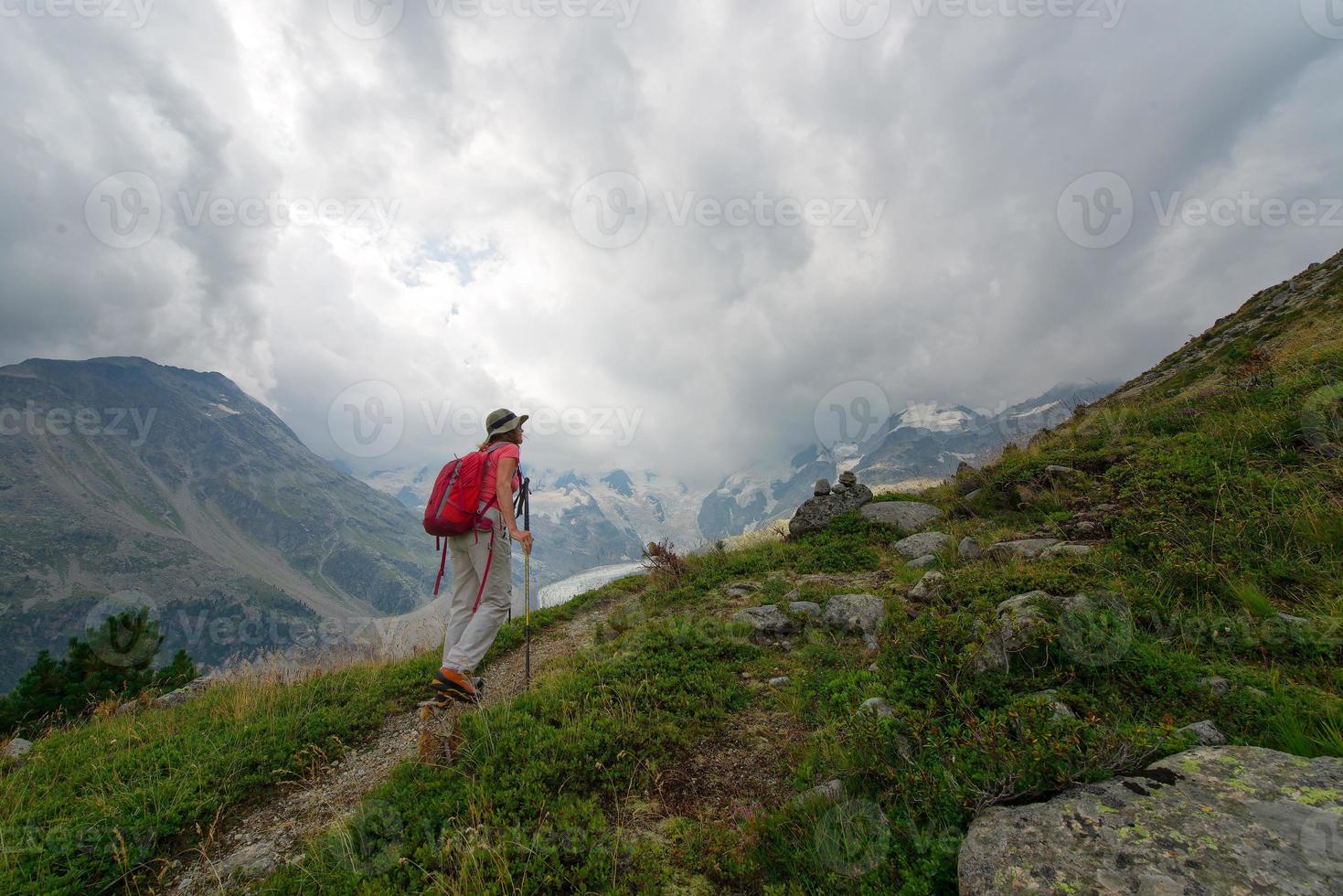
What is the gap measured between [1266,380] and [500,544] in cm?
1472

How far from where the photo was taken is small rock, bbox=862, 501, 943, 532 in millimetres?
13195

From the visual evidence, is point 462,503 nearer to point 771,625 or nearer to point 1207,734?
point 771,625

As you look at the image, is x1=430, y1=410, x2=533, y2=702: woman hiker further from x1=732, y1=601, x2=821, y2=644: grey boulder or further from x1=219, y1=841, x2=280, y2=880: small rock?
x1=732, y1=601, x2=821, y2=644: grey boulder

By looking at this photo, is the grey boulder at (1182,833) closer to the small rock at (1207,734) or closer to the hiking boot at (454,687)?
the small rock at (1207,734)

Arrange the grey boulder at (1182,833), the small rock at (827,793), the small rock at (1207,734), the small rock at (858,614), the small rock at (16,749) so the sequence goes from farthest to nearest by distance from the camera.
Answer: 1. the small rock at (858,614)
2. the small rock at (16,749)
3. the small rock at (827,793)
4. the small rock at (1207,734)
5. the grey boulder at (1182,833)

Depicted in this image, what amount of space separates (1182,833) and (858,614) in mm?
5179

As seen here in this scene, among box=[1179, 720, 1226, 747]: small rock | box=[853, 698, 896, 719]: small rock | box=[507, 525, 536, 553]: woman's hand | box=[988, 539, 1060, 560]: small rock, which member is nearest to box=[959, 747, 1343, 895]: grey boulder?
box=[1179, 720, 1226, 747]: small rock

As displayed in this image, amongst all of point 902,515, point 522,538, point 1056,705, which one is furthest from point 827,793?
point 902,515

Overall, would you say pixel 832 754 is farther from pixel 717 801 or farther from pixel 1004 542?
pixel 1004 542

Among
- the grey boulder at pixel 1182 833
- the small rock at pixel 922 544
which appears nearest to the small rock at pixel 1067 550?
the small rock at pixel 922 544

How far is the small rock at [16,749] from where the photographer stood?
23.5 feet

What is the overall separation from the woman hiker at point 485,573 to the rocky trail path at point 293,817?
1.86 feet

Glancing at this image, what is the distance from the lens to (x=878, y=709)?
534cm

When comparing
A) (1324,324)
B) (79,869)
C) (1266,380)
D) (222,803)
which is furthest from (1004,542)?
(1324,324)
